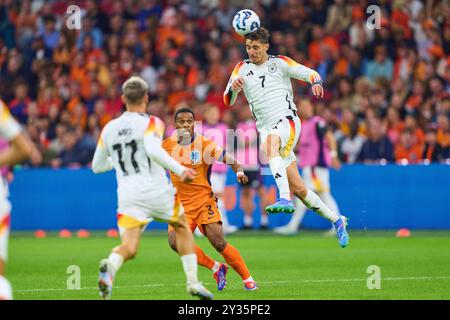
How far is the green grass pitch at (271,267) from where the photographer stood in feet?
36.6

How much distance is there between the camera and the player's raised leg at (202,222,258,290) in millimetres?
11656

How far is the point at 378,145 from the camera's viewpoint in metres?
21.2

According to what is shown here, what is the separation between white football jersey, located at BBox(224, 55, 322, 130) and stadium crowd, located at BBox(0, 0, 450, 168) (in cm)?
810

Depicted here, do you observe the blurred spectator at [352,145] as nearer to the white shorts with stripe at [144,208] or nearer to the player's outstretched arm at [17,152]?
the white shorts with stripe at [144,208]

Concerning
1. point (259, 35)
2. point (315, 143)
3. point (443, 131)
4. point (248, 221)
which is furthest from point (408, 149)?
point (259, 35)

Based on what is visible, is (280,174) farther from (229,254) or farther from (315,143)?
(315,143)

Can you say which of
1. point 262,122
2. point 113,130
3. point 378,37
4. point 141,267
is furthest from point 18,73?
point 113,130

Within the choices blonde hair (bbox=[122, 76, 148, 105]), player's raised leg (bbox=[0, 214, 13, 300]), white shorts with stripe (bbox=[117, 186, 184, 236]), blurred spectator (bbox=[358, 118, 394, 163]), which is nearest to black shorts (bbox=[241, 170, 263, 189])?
blurred spectator (bbox=[358, 118, 394, 163])

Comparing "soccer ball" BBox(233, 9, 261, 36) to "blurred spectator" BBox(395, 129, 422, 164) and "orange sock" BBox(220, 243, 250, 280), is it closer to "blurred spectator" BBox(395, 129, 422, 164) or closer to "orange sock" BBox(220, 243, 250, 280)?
"orange sock" BBox(220, 243, 250, 280)

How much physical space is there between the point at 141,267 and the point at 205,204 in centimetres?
287

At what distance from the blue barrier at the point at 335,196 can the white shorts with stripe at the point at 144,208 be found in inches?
442

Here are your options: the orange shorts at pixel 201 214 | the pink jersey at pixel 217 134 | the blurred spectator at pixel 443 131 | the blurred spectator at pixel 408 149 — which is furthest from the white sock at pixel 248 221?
the orange shorts at pixel 201 214
